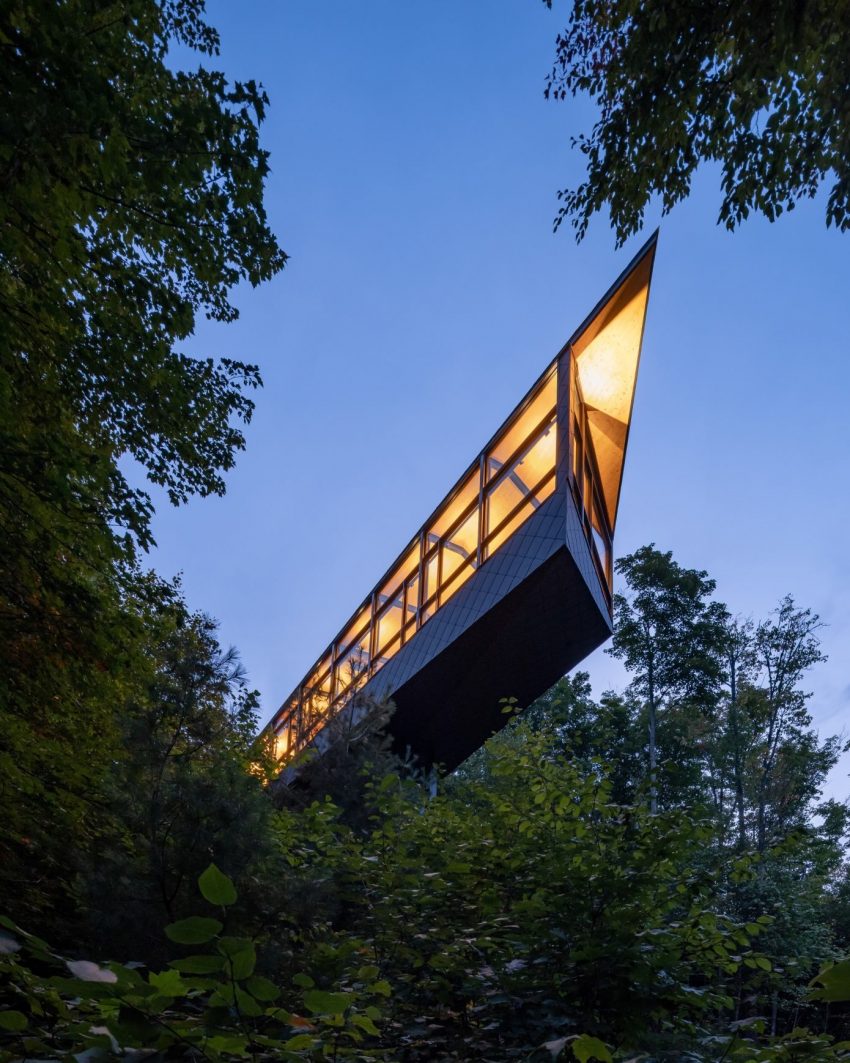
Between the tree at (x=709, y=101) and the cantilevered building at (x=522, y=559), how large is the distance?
6.43 metres

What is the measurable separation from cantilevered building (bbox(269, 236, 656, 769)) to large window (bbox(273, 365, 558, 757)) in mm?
41

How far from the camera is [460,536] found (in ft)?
54.6

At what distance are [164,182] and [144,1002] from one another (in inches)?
170

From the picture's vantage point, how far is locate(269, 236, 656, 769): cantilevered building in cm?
1285

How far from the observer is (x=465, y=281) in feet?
643

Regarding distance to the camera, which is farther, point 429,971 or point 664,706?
point 664,706

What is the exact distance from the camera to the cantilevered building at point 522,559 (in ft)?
42.2

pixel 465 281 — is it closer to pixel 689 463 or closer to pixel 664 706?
pixel 689 463

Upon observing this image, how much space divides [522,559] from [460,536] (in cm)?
429

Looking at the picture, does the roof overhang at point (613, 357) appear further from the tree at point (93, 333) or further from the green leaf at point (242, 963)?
the green leaf at point (242, 963)

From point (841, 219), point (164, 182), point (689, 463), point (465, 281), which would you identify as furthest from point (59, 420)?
point (465, 281)

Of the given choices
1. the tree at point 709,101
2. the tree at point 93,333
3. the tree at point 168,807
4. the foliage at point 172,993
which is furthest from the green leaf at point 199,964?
the tree at point 709,101

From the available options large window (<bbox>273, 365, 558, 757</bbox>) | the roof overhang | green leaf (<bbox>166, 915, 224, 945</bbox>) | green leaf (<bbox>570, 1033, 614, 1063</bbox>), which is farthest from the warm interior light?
green leaf (<bbox>166, 915, 224, 945</bbox>)

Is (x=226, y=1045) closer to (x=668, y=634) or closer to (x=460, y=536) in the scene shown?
(x=460, y=536)
